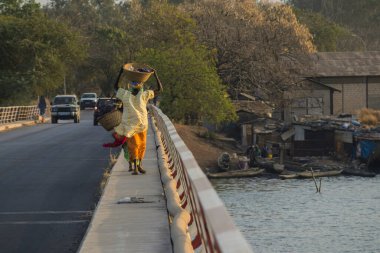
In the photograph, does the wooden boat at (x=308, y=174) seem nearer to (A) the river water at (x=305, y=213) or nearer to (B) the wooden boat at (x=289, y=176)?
(B) the wooden boat at (x=289, y=176)

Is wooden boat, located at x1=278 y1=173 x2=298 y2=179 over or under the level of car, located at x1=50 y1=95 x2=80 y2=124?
under

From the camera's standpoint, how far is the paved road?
1284 cm

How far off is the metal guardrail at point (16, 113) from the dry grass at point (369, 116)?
27.4 meters

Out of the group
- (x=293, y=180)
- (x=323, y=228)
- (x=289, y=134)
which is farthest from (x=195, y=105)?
(x=323, y=228)

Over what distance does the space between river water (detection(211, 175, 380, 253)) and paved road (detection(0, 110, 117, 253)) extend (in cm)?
1033

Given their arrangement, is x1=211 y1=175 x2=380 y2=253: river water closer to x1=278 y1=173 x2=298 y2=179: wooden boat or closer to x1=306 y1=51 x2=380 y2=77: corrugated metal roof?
x1=278 y1=173 x2=298 y2=179: wooden boat

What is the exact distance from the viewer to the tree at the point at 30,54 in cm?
7856

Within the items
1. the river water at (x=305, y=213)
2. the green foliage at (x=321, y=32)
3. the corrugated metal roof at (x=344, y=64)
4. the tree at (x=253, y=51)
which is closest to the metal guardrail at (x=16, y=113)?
the river water at (x=305, y=213)

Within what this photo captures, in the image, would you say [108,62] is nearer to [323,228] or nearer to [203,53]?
[203,53]

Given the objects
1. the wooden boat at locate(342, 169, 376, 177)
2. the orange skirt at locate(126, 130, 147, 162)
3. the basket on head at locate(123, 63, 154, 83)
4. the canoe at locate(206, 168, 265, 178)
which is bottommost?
the wooden boat at locate(342, 169, 376, 177)

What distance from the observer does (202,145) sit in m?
72.1

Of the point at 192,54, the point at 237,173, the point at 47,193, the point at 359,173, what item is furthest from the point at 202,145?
the point at 47,193

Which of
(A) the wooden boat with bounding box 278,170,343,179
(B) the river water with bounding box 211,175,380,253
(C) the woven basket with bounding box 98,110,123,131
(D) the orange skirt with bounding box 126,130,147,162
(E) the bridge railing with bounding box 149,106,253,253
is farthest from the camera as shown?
(A) the wooden boat with bounding box 278,170,343,179

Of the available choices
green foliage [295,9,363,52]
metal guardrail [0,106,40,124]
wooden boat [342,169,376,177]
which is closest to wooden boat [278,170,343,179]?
wooden boat [342,169,376,177]
